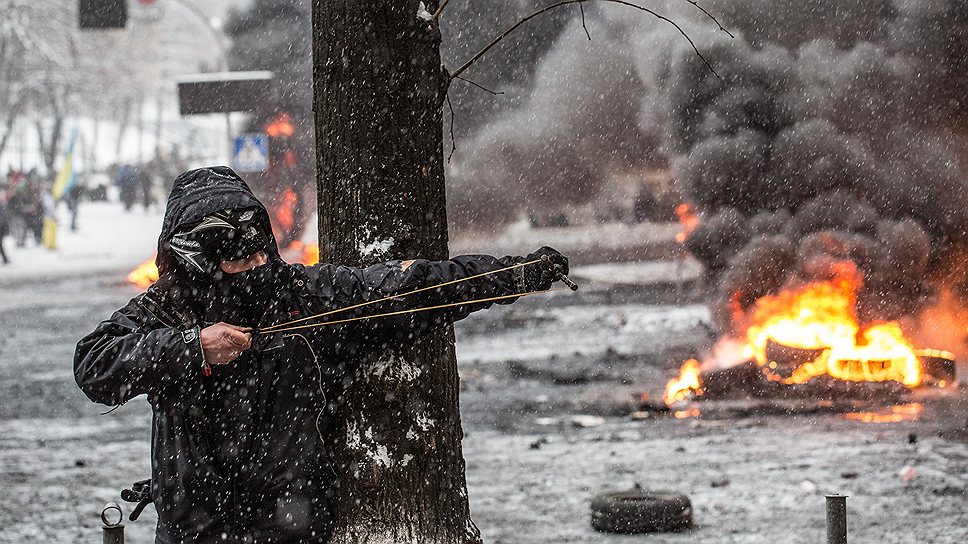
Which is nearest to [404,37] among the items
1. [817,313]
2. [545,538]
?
[545,538]

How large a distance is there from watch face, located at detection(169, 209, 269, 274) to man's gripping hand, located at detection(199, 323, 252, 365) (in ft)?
0.57

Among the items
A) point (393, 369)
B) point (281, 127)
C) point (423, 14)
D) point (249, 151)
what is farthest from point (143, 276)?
point (393, 369)

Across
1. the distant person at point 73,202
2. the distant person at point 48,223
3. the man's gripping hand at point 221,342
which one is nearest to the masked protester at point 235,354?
the man's gripping hand at point 221,342

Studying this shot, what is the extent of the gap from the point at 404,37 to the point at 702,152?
13369mm

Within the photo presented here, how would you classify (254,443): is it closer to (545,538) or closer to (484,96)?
(545,538)

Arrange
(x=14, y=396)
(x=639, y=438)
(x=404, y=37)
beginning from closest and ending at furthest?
(x=404, y=37), (x=639, y=438), (x=14, y=396)

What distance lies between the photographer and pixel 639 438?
30.1 ft

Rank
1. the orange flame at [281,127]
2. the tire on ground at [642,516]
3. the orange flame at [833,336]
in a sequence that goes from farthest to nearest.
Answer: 1. the orange flame at [281,127]
2. the orange flame at [833,336]
3. the tire on ground at [642,516]

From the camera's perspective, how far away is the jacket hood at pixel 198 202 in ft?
9.96

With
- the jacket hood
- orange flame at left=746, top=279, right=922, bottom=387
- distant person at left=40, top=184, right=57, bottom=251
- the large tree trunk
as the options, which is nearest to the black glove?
the large tree trunk

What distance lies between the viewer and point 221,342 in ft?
9.59

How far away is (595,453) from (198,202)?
5.96m

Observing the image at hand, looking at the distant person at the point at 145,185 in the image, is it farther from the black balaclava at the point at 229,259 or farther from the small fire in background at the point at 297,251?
the black balaclava at the point at 229,259

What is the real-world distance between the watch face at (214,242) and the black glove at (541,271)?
0.73m
